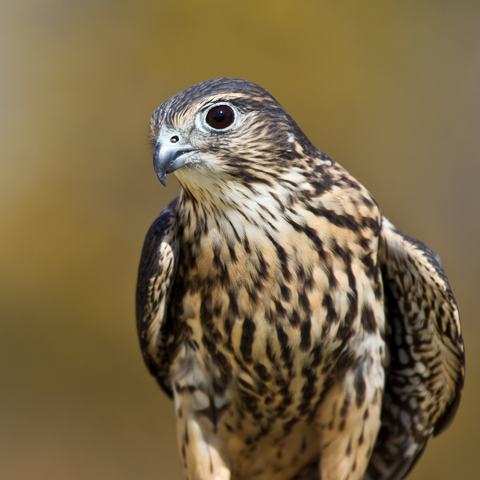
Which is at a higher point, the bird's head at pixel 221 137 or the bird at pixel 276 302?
the bird's head at pixel 221 137

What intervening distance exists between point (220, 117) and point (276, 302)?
0.65 meters

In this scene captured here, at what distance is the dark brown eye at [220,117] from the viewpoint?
1826 millimetres

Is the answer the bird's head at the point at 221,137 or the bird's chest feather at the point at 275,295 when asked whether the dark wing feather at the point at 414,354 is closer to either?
the bird's chest feather at the point at 275,295

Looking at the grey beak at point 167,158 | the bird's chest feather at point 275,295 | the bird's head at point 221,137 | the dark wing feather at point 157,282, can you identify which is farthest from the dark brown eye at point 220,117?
the dark wing feather at point 157,282

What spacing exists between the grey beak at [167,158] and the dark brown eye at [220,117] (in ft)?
0.37

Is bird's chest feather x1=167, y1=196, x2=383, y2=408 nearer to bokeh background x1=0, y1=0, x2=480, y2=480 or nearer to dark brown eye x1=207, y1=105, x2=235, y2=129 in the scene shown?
dark brown eye x1=207, y1=105, x2=235, y2=129

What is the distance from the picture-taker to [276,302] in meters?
1.96

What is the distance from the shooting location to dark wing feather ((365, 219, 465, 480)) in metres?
2.17

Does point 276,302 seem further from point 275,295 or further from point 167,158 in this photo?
point 167,158

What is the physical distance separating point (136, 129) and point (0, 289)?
1.64 metres

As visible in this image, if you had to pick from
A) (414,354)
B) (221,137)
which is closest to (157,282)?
(221,137)

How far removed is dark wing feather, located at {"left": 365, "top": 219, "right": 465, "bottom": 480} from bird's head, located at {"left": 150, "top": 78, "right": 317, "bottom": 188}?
0.60 metres

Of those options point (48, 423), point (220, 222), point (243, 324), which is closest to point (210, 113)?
point (220, 222)

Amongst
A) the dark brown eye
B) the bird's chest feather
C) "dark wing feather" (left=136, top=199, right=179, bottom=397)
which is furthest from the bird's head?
"dark wing feather" (left=136, top=199, right=179, bottom=397)
